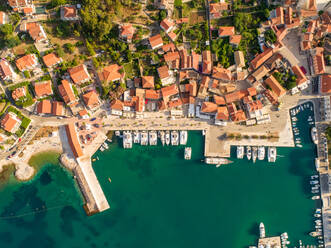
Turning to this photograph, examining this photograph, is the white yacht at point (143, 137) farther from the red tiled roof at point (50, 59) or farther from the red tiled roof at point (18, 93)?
the red tiled roof at point (18, 93)

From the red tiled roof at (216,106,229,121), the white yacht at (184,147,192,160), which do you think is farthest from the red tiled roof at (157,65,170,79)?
the white yacht at (184,147,192,160)

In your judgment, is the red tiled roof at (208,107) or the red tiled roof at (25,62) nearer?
the red tiled roof at (25,62)

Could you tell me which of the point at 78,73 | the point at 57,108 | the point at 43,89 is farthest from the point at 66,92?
the point at 43,89

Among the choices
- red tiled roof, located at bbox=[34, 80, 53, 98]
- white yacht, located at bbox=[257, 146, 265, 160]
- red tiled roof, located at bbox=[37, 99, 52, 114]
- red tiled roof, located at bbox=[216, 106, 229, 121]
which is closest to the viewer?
red tiled roof, located at bbox=[216, 106, 229, 121]

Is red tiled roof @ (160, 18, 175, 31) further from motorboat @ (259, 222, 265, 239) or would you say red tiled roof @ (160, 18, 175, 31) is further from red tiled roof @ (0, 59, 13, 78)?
motorboat @ (259, 222, 265, 239)

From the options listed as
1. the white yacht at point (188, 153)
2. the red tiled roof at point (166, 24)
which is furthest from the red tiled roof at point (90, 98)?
the white yacht at point (188, 153)

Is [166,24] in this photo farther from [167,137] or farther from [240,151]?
[240,151]

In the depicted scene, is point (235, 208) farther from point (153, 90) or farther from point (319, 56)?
point (319, 56)
